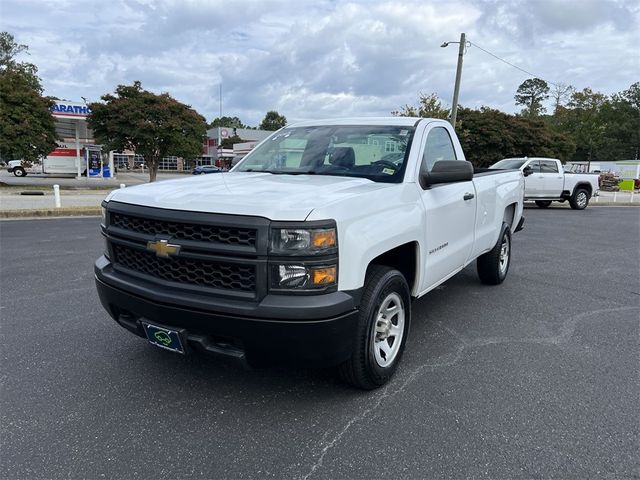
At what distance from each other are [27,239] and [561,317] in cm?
893

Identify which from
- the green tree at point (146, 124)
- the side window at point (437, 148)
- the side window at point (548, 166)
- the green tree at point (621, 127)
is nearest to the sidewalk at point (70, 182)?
the green tree at point (146, 124)

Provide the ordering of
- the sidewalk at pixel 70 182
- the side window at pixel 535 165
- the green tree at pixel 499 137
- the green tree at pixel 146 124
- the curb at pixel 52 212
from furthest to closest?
the green tree at pixel 499 137, the sidewalk at pixel 70 182, the green tree at pixel 146 124, the side window at pixel 535 165, the curb at pixel 52 212

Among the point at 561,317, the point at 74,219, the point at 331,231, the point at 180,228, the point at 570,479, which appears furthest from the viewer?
the point at 74,219

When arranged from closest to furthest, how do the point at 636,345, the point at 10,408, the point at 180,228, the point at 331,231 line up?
the point at 331,231 < the point at 180,228 < the point at 10,408 < the point at 636,345

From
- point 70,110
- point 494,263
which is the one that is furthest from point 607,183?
point 70,110

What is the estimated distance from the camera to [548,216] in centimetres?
1527

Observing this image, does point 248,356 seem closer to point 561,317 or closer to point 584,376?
point 584,376

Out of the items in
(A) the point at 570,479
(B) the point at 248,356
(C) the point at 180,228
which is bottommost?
(A) the point at 570,479

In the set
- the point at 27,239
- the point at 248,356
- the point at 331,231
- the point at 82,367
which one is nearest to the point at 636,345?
the point at 331,231

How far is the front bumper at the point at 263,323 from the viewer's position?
246cm

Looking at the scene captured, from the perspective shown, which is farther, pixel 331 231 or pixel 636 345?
pixel 636 345

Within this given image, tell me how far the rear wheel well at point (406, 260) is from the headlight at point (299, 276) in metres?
0.85

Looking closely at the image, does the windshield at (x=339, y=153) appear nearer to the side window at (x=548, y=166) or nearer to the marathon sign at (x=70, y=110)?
the side window at (x=548, y=166)

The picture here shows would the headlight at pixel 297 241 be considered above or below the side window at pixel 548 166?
below
